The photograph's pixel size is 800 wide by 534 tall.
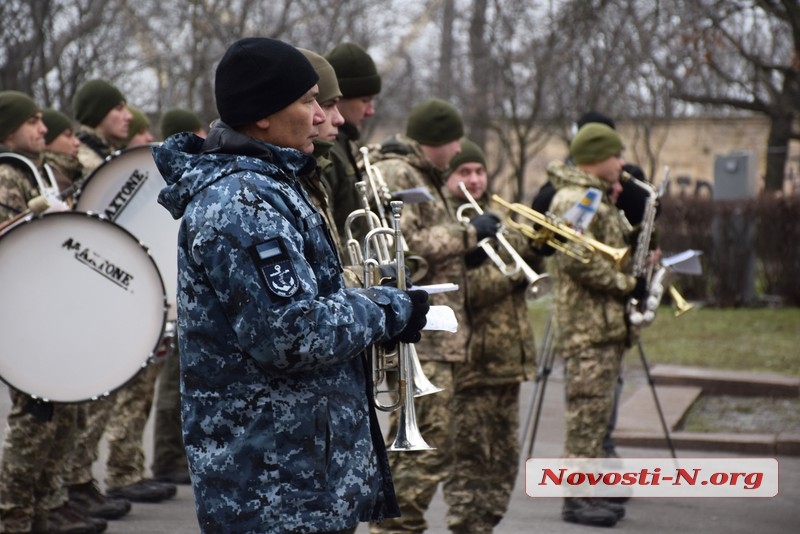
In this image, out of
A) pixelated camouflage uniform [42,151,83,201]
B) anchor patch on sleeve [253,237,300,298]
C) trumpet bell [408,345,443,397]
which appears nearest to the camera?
anchor patch on sleeve [253,237,300,298]

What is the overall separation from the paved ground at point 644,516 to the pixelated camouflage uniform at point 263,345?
11.3ft

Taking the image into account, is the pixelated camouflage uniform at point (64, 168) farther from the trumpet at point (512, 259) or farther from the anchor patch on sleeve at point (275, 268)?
the anchor patch on sleeve at point (275, 268)

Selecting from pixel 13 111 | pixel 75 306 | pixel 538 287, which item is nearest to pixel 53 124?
pixel 13 111

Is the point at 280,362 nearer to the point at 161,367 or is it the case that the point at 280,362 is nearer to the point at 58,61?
the point at 161,367

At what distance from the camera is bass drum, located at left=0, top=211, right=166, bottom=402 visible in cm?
507

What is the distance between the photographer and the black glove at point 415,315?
3.32 meters

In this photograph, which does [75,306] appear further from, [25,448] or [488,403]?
[488,403]

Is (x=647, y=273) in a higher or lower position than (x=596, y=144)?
lower

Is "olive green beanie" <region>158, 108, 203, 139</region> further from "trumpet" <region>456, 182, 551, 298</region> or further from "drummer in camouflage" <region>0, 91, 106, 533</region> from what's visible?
"trumpet" <region>456, 182, 551, 298</region>

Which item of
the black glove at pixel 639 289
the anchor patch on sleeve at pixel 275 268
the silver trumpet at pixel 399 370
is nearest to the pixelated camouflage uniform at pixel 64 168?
the black glove at pixel 639 289

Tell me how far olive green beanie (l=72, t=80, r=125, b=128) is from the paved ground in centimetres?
166

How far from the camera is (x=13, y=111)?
6285mm

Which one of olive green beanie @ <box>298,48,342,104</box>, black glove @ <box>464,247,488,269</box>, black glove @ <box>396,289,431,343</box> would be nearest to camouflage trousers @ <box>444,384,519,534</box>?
black glove @ <box>464,247,488,269</box>

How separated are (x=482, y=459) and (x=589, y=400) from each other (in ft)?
3.22
